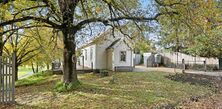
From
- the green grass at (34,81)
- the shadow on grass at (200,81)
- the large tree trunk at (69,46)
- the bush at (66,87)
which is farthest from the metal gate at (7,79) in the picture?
the shadow on grass at (200,81)

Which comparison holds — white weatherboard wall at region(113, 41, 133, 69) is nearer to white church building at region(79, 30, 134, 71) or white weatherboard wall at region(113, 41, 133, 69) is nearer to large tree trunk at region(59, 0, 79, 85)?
white church building at region(79, 30, 134, 71)

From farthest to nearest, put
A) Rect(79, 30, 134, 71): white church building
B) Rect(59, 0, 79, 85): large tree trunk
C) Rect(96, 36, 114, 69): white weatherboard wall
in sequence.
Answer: Rect(96, 36, 114, 69): white weatherboard wall < Rect(79, 30, 134, 71): white church building < Rect(59, 0, 79, 85): large tree trunk

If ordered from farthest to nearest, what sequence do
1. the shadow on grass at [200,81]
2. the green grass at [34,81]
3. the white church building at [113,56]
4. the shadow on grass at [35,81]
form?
the white church building at [113,56]
the green grass at [34,81]
the shadow on grass at [35,81]
the shadow on grass at [200,81]

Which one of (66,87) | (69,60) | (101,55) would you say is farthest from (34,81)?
(66,87)

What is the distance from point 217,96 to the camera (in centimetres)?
→ 1273

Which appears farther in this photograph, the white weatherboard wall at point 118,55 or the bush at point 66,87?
the white weatherboard wall at point 118,55

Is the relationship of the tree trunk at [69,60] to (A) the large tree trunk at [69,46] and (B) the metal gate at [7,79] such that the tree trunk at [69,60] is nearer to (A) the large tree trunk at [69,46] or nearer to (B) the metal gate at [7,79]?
(A) the large tree trunk at [69,46]

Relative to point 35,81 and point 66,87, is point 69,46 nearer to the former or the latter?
point 66,87

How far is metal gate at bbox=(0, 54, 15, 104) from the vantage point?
10477mm

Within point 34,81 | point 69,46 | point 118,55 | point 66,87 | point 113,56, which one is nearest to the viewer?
point 66,87

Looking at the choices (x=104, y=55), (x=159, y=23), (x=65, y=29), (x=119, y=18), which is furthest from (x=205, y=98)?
(x=104, y=55)

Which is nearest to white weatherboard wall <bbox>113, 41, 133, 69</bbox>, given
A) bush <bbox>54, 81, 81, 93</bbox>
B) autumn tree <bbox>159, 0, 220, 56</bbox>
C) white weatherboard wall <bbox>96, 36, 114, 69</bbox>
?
white weatherboard wall <bbox>96, 36, 114, 69</bbox>

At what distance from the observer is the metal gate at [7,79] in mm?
10477

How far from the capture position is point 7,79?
35.3 feet
